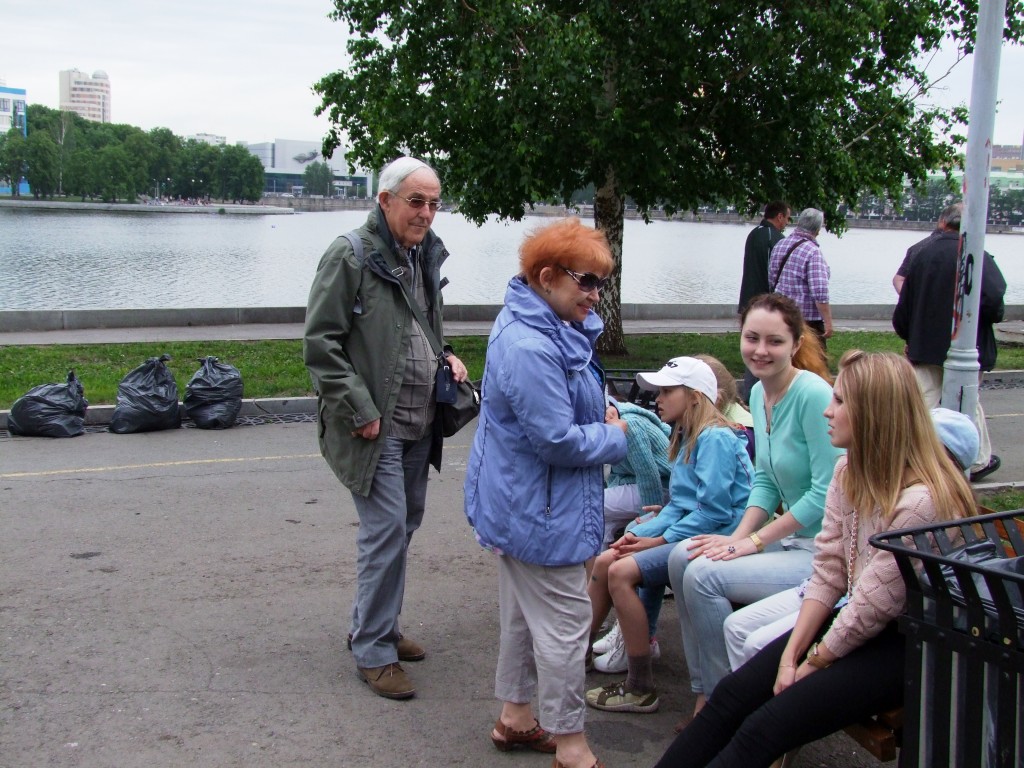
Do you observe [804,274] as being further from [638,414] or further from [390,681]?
[390,681]

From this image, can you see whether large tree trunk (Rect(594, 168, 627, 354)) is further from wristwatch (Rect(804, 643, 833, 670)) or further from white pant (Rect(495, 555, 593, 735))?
wristwatch (Rect(804, 643, 833, 670))

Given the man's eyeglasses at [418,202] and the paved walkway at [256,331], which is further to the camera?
the paved walkway at [256,331]

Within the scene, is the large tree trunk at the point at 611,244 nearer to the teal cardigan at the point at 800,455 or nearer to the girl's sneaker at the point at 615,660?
the girl's sneaker at the point at 615,660

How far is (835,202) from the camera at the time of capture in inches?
540

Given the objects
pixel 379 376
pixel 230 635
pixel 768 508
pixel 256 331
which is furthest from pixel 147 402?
pixel 256 331

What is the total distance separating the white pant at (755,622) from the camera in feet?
10.8

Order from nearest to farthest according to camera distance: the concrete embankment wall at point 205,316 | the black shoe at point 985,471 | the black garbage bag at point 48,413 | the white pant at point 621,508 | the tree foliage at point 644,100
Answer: the white pant at point 621,508, the black shoe at point 985,471, the black garbage bag at point 48,413, the tree foliage at point 644,100, the concrete embankment wall at point 205,316

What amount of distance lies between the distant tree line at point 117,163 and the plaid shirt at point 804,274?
131297 millimetres

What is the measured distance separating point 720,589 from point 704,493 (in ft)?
1.58

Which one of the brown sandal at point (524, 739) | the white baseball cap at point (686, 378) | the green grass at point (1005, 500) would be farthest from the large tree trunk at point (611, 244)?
the brown sandal at point (524, 739)

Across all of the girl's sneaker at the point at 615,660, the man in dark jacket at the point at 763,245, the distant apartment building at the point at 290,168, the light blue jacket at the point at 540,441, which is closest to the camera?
the light blue jacket at the point at 540,441

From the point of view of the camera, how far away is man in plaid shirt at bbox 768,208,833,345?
28.6 feet

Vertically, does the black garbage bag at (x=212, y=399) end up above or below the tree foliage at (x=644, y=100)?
below

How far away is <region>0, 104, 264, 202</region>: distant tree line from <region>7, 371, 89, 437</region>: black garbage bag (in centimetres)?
12876
